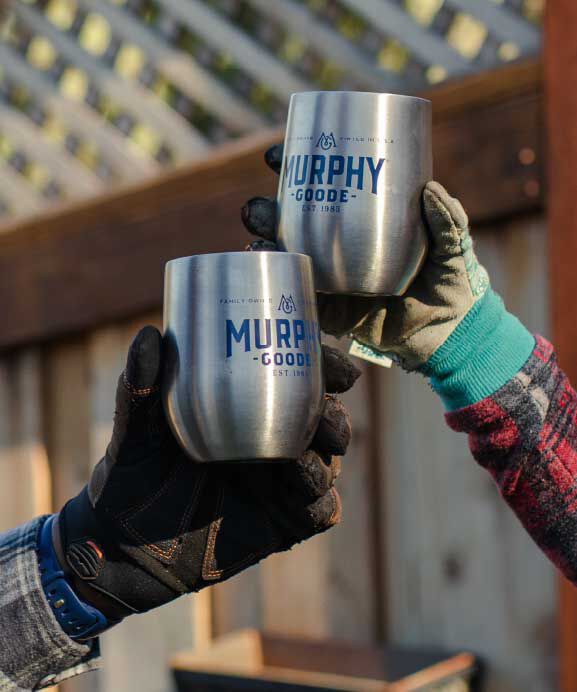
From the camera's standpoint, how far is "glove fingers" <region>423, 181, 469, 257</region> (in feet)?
3.16

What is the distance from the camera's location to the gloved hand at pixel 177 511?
36.3 inches

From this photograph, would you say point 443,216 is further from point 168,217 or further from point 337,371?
point 168,217

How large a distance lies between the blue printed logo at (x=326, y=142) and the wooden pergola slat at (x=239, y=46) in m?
1.14

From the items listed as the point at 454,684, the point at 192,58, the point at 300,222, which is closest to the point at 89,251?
the point at 192,58

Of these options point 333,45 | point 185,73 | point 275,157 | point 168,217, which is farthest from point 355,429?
point 275,157

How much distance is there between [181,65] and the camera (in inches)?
88.7

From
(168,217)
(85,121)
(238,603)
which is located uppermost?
(85,121)

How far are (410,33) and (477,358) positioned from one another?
1.04m

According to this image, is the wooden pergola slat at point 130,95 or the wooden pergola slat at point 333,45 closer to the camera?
the wooden pergola slat at point 333,45

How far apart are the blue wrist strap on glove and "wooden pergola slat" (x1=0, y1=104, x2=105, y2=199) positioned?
1.46 m

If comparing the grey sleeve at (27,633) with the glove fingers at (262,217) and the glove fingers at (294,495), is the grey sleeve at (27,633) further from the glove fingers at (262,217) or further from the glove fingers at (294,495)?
the glove fingers at (262,217)

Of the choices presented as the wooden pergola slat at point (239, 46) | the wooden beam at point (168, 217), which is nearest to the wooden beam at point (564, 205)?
the wooden beam at point (168, 217)

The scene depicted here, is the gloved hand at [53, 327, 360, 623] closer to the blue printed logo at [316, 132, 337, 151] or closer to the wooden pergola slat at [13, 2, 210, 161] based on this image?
the blue printed logo at [316, 132, 337, 151]

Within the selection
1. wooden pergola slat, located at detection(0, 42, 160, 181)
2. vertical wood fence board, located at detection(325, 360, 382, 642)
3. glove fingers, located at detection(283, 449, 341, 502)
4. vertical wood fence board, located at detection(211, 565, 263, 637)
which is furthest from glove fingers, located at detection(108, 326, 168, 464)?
wooden pergola slat, located at detection(0, 42, 160, 181)
